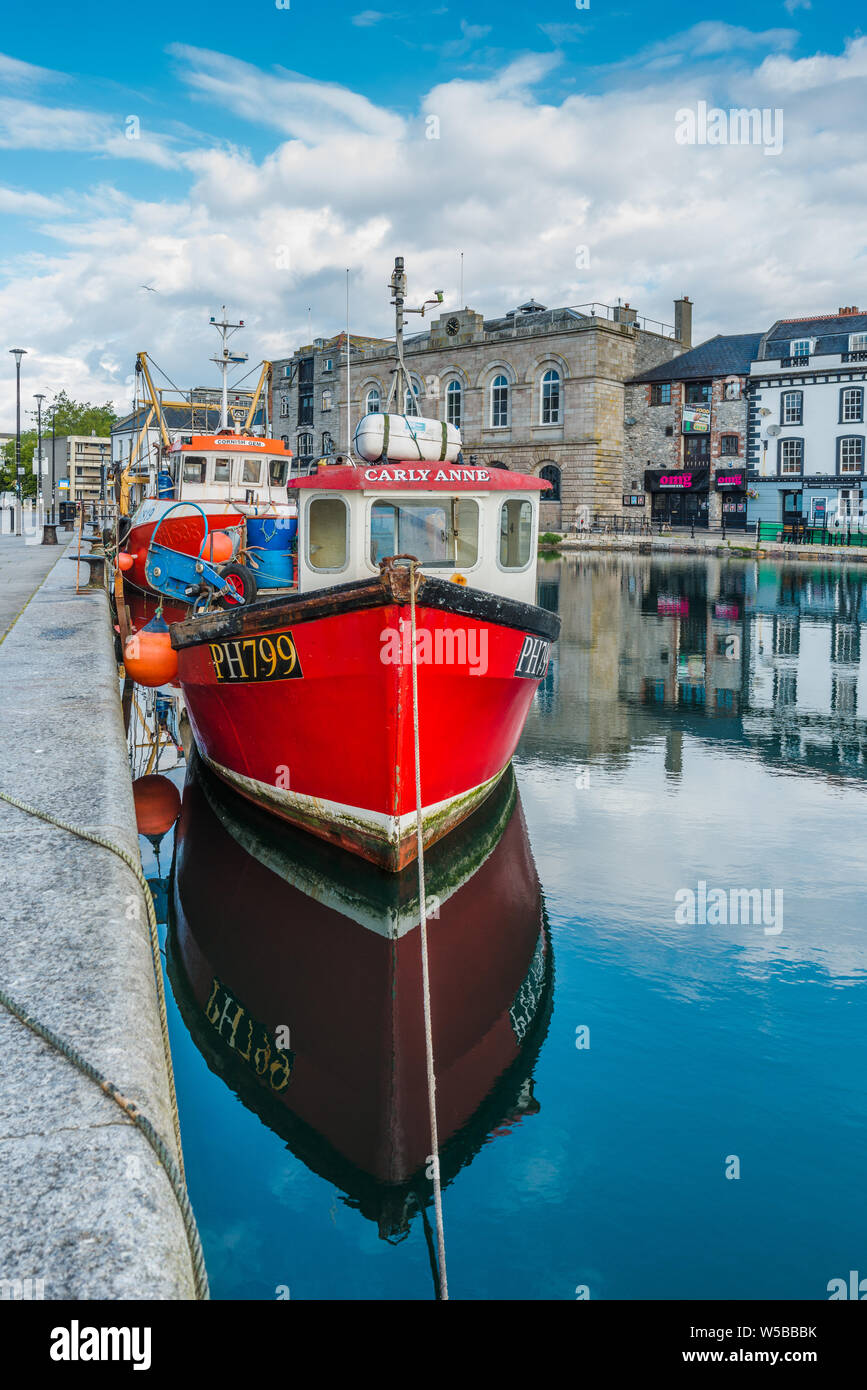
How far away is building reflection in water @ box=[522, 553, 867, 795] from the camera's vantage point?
1422 cm

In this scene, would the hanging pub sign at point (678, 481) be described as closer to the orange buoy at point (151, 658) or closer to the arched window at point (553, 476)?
the arched window at point (553, 476)

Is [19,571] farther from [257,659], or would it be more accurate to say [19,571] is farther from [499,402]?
[499,402]

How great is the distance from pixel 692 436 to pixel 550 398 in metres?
8.15

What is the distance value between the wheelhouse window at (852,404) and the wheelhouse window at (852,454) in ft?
3.07

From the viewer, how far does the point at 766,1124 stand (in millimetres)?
5328

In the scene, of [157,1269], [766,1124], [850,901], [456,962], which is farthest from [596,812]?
[157,1269]

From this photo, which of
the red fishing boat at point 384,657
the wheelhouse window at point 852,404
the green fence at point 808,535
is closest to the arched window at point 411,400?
the red fishing boat at point 384,657

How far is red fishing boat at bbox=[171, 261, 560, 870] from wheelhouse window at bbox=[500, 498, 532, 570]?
1 centimetres

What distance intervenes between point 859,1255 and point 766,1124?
39.7 inches

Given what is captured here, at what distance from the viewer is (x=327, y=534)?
31.6ft

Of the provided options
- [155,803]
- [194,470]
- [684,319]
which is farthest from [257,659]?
[684,319]

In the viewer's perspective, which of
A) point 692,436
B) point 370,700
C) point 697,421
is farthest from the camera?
point 692,436

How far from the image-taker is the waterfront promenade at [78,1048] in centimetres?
281
